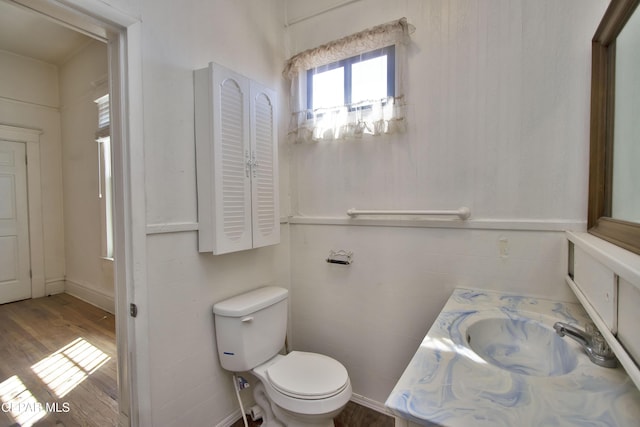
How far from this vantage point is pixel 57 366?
208 cm

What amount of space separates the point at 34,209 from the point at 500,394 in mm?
4685

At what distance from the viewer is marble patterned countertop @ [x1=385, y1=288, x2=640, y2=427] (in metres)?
0.58

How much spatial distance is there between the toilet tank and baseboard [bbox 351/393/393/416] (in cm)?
63

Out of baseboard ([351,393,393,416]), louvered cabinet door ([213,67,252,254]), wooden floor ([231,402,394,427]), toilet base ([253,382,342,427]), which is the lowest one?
wooden floor ([231,402,394,427])

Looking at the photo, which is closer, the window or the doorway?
the doorway

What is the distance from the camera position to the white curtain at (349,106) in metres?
1.56

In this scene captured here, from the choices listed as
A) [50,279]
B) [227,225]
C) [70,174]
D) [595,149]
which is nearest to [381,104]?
[595,149]

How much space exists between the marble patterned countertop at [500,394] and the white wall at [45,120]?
4470 mm

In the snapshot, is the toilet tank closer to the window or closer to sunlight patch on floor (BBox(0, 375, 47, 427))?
sunlight patch on floor (BBox(0, 375, 47, 427))

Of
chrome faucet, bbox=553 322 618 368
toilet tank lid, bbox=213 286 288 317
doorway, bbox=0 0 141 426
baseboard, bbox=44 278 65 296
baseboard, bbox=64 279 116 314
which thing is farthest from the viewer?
baseboard, bbox=44 278 65 296

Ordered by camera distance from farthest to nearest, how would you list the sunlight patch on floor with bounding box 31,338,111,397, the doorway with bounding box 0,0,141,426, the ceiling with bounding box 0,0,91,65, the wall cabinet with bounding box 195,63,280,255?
the ceiling with bounding box 0,0,91,65, the sunlight patch on floor with bounding box 31,338,111,397, the wall cabinet with bounding box 195,63,280,255, the doorway with bounding box 0,0,141,426

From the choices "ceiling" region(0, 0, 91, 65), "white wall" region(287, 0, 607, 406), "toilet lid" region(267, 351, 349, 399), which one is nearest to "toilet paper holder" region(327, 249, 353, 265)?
"white wall" region(287, 0, 607, 406)

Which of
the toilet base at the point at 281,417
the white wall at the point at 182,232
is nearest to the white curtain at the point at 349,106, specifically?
the white wall at the point at 182,232

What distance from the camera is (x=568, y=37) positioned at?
48.1 inches
